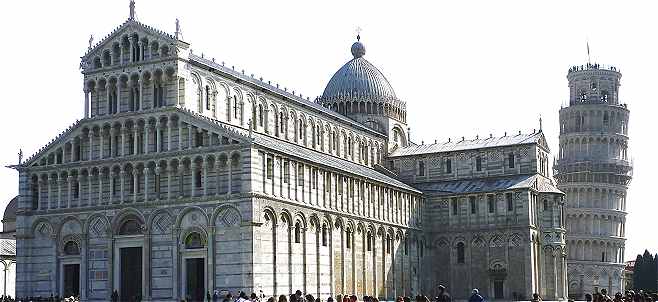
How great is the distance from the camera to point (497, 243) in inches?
3098

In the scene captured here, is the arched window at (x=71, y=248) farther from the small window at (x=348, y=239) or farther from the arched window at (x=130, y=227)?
the small window at (x=348, y=239)

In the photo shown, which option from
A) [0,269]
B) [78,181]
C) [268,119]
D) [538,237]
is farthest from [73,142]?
[538,237]

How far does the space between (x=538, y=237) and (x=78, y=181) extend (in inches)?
1487

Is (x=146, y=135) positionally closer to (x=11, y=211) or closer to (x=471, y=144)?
(x=471, y=144)

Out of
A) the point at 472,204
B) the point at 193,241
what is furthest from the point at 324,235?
the point at 472,204

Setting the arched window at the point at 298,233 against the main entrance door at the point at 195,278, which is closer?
the main entrance door at the point at 195,278

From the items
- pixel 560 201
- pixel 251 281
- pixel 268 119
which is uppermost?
pixel 268 119

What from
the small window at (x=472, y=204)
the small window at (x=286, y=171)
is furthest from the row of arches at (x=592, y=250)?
the small window at (x=286, y=171)

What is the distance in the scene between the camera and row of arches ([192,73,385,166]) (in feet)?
212

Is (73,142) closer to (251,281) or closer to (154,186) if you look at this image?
(154,186)

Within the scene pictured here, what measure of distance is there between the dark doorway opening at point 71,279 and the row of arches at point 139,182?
13.3 ft

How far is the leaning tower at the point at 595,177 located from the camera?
109 m

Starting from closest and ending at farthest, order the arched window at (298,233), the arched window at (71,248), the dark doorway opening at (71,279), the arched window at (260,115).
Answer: the arched window at (298,233) → the dark doorway opening at (71,279) → the arched window at (71,248) → the arched window at (260,115)

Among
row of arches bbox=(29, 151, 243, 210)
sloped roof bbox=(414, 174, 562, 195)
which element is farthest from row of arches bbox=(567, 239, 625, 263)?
row of arches bbox=(29, 151, 243, 210)
